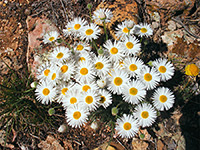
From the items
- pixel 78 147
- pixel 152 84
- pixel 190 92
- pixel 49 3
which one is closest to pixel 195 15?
pixel 190 92

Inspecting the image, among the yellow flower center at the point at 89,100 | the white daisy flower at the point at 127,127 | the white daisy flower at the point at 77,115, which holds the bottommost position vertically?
the white daisy flower at the point at 127,127

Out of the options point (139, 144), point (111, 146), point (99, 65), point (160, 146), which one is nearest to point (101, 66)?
point (99, 65)

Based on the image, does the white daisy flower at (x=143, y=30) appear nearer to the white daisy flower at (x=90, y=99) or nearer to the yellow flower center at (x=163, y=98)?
the yellow flower center at (x=163, y=98)

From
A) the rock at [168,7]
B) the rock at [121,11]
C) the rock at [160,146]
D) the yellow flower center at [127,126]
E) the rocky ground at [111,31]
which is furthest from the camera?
the rock at [168,7]

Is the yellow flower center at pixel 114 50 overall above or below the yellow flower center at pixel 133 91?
above

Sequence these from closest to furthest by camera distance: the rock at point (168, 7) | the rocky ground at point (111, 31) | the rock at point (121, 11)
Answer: the rocky ground at point (111, 31) → the rock at point (121, 11) → the rock at point (168, 7)

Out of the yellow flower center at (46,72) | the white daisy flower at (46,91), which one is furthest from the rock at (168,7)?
the white daisy flower at (46,91)

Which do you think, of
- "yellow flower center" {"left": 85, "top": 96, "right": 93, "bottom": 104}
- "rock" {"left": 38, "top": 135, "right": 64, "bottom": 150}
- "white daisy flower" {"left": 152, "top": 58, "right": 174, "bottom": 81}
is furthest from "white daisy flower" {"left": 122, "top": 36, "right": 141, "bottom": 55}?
"rock" {"left": 38, "top": 135, "right": 64, "bottom": 150}

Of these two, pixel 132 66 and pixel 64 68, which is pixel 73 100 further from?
pixel 132 66
